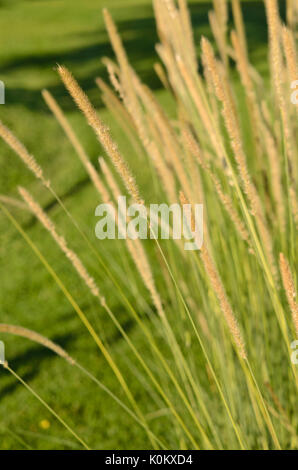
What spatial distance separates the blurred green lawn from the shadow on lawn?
11mm

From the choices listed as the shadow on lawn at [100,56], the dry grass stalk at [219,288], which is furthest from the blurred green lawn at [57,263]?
the dry grass stalk at [219,288]

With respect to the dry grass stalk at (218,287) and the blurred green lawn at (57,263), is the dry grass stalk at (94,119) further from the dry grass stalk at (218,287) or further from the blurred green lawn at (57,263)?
the blurred green lawn at (57,263)

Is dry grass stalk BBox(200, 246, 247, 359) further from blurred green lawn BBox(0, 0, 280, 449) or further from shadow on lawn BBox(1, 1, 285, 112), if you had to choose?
shadow on lawn BBox(1, 1, 285, 112)

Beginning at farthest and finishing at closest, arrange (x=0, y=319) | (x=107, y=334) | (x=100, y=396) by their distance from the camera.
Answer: (x=0, y=319), (x=107, y=334), (x=100, y=396)

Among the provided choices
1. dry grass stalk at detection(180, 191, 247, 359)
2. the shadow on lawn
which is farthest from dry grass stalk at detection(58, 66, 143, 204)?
the shadow on lawn

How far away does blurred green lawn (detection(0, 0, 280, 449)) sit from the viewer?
5.15 feet

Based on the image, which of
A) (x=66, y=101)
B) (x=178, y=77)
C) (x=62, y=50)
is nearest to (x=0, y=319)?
(x=178, y=77)

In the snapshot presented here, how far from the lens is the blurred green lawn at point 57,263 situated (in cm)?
157

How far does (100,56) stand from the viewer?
5.39m

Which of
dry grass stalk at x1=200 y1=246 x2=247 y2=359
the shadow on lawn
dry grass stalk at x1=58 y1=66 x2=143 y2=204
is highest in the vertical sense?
the shadow on lawn

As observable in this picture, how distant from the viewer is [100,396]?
1.67m
